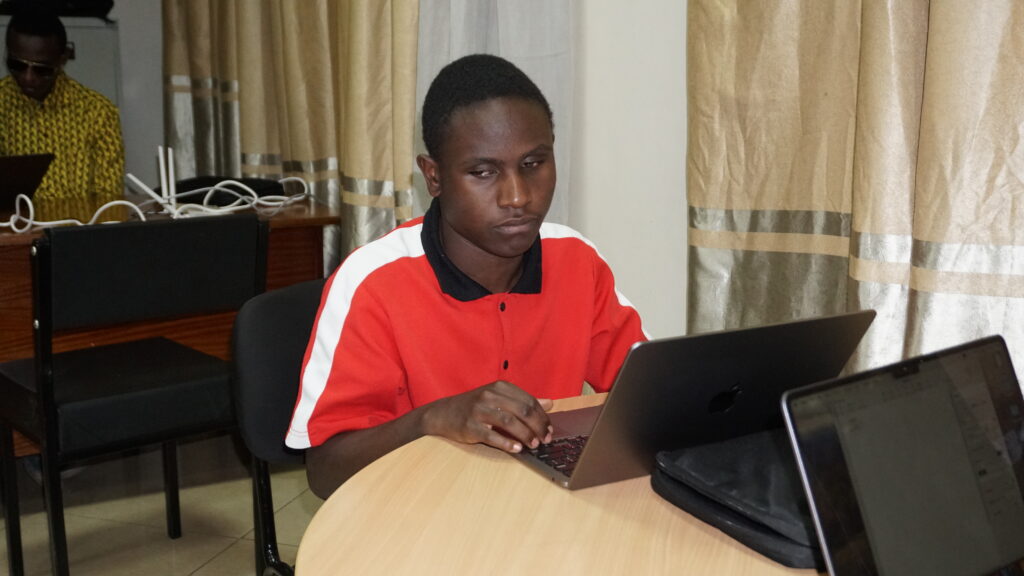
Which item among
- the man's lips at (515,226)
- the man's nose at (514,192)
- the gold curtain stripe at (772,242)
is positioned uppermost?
the man's nose at (514,192)

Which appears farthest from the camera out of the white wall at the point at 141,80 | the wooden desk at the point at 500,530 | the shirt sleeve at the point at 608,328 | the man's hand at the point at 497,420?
the white wall at the point at 141,80

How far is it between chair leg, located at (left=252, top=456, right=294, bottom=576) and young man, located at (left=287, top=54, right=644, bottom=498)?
390 mm

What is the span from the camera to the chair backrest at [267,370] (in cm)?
141

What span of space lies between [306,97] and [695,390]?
243cm

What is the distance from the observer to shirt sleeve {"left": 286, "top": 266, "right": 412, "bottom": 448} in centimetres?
128

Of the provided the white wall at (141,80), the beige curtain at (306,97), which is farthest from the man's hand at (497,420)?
the white wall at (141,80)

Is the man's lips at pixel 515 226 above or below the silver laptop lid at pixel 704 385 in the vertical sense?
above

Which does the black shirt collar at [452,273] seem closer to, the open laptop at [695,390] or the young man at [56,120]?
the open laptop at [695,390]

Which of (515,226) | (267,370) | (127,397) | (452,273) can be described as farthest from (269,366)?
(127,397)

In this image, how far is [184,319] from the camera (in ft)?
9.12

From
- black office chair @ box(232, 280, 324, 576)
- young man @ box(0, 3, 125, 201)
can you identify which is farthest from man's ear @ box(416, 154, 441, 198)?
young man @ box(0, 3, 125, 201)

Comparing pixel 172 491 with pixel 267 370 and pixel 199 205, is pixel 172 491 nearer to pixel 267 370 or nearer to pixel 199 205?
pixel 199 205

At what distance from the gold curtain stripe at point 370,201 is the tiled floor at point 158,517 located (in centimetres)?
86

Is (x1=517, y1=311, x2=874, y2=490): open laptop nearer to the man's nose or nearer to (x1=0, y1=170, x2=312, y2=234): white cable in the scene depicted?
the man's nose
